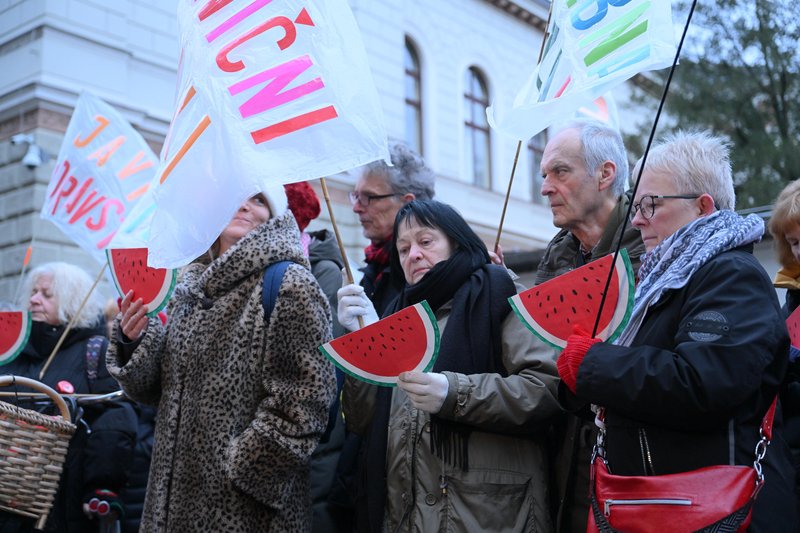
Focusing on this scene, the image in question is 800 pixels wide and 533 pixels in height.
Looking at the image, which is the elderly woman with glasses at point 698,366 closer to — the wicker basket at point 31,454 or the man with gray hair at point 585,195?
the man with gray hair at point 585,195

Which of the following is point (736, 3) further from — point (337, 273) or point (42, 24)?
point (337, 273)

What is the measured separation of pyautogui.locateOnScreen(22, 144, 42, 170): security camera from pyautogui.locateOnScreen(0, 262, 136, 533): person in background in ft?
22.5

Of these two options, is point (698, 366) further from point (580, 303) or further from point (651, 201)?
point (651, 201)

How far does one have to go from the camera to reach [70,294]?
4688 millimetres

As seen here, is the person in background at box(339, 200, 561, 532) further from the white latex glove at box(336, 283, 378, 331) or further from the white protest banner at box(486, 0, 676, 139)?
A: the white protest banner at box(486, 0, 676, 139)

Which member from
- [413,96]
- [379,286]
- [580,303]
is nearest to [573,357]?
[580,303]

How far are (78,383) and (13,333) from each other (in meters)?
0.39

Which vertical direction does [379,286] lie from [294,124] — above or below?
below

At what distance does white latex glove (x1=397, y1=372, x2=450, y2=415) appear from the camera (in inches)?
102

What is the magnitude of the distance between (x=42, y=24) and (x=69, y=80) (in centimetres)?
75

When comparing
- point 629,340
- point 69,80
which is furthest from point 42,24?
point 629,340

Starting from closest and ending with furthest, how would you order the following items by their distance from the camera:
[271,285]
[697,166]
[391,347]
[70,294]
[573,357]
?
[573,357], [697,166], [391,347], [271,285], [70,294]

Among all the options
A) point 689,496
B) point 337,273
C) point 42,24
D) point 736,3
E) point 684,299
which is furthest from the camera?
point 736,3

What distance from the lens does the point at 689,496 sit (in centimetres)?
212
